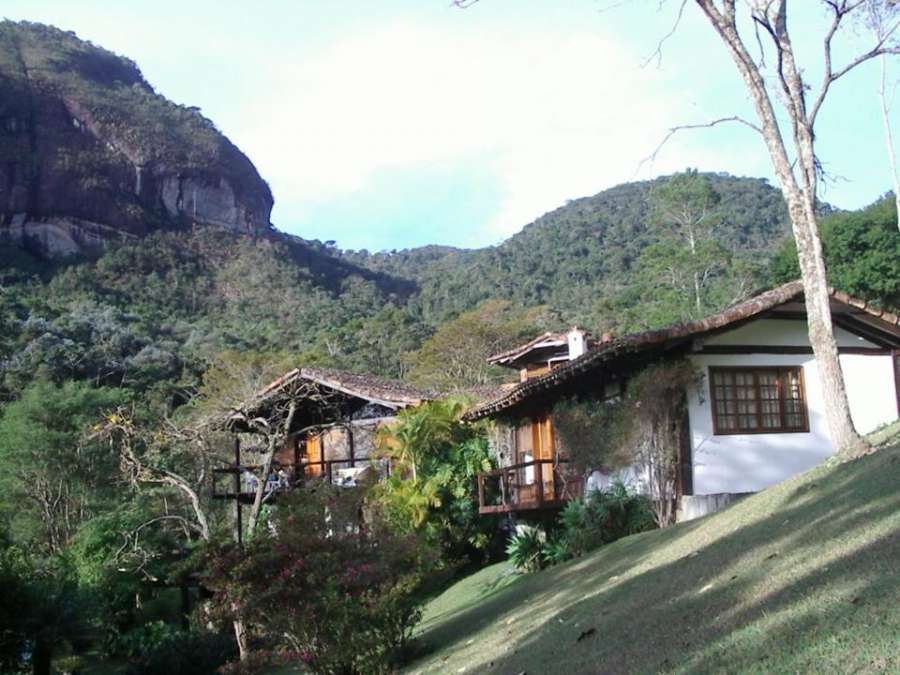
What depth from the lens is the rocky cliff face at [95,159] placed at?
90.1 m

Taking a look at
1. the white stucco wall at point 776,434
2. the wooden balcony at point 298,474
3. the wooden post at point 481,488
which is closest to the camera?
the white stucco wall at point 776,434

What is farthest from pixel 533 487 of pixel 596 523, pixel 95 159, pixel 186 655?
pixel 95 159

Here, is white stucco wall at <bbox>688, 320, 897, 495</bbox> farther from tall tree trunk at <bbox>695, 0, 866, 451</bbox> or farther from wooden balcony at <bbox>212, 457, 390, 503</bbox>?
wooden balcony at <bbox>212, 457, 390, 503</bbox>

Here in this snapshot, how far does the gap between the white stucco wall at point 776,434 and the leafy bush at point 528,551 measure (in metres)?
2.94

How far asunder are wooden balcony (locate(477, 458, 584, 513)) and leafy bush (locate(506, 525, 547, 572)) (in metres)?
0.69

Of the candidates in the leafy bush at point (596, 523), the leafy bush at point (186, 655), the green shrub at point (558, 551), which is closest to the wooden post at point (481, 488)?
the leafy bush at point (596, 523)

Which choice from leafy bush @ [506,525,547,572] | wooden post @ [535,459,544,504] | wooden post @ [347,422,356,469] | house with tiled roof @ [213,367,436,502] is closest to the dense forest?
house with tiled roof @ [213,367,436,502]

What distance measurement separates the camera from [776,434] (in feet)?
61.3

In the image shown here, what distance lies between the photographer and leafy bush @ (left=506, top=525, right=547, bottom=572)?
1825 centimetres

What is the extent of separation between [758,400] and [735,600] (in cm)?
1119

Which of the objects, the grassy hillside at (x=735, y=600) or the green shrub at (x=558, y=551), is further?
the green shrub at (x=558, y=551)

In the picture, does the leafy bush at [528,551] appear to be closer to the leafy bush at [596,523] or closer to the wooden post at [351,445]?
the leafy bush at [596,523]

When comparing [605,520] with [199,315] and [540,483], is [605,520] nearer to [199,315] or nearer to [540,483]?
[540,483]

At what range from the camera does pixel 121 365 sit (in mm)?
52719
